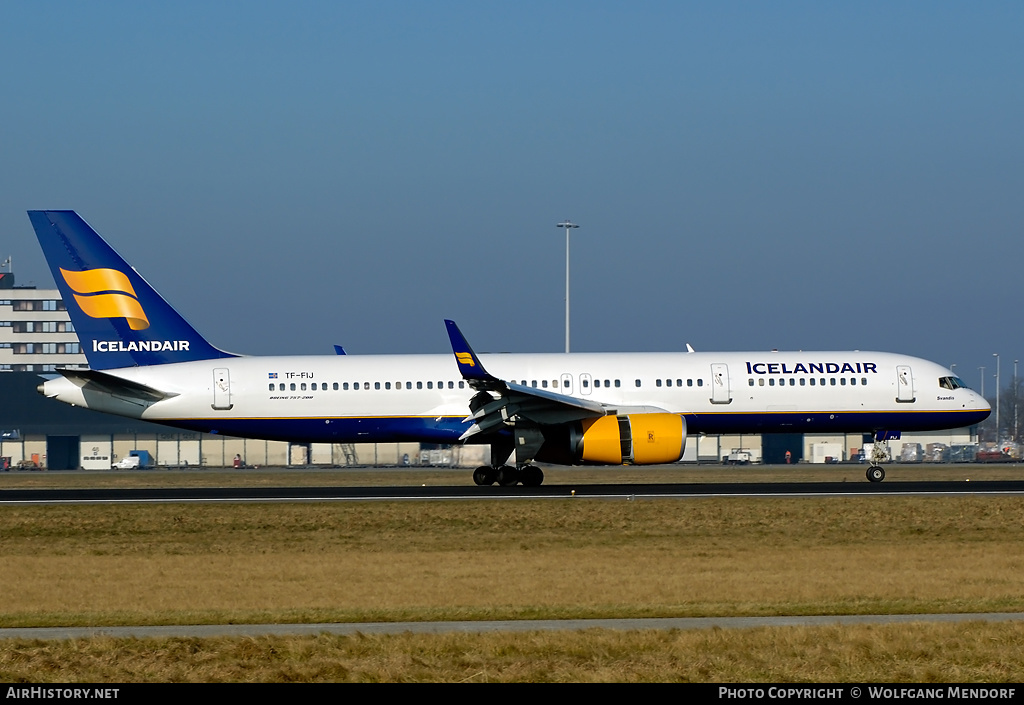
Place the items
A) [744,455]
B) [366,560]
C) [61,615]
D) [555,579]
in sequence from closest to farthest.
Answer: [61,615] < [555,579] < [366,560] < [744,455]

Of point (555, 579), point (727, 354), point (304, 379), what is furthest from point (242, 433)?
point (555, 579)

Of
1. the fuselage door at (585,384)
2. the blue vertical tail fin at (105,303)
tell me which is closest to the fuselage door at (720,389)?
the fuselage door at (585,384)

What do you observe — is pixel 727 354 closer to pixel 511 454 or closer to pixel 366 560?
pixel 511 454

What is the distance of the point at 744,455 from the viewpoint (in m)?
82.6

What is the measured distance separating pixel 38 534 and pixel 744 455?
198ft

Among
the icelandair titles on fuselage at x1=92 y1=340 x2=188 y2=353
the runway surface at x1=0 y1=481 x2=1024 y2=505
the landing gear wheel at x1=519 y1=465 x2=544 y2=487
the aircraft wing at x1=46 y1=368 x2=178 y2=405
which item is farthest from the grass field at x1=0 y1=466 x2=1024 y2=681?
the icelandair titles on fuselage at x1=92 y1=340 x2=188 y2=353

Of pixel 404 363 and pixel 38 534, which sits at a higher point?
pixel 404 363

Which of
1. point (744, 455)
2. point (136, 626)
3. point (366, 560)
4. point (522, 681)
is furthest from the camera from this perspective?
point (744, 455)

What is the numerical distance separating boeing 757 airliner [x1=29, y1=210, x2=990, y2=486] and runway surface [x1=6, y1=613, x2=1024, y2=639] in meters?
21.7

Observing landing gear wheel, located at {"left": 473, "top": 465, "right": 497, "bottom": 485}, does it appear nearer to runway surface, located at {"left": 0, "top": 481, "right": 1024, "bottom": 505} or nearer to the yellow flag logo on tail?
runway surface, located at {"left": 0, "top": 481, "right": 1024, "bottom": 505}

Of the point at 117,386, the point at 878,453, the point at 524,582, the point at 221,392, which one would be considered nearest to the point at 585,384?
the point at 878,453

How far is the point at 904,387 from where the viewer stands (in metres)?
40.1

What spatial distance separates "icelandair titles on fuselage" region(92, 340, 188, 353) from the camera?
40.1m

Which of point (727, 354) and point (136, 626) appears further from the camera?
point (727, 354)
